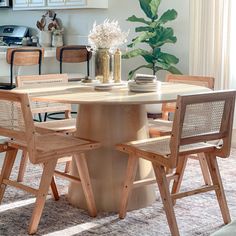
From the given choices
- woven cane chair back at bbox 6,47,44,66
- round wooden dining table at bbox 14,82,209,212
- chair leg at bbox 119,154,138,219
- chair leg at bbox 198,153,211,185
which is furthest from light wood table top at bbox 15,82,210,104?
woven cane chair back at bbox 6,47,44,66

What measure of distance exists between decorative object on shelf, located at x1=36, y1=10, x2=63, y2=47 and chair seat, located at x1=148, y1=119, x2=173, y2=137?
288 cm

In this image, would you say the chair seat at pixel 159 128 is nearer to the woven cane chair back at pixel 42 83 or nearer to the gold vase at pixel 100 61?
the gold vase at pixel 100 61

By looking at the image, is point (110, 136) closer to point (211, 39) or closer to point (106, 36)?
point (106, 36)

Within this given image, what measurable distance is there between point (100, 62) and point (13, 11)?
3.90m

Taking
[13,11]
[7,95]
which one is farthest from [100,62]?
[13,11]

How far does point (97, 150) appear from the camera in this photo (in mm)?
3104

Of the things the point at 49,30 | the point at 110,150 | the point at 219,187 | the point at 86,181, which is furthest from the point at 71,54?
the point at 219,187

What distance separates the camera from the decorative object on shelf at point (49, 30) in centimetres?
614

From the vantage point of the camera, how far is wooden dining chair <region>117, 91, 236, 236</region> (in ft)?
8.44

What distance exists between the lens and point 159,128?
11.2 feet

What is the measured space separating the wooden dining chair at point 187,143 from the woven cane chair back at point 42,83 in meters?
0.90

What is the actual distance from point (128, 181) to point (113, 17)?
10.2 ft

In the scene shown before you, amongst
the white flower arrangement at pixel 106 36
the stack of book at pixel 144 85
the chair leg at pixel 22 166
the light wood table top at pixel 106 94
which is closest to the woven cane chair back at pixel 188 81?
the light wood table top at pixel 106 94

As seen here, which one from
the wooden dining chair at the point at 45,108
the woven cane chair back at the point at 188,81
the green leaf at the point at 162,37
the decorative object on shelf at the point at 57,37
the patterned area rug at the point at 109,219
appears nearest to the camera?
→ the patterned area rug at the point at 109,219
